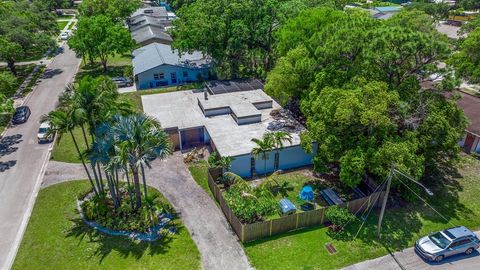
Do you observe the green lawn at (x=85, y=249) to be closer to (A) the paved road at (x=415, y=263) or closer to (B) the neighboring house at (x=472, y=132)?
(A) the paved road at (x=415, y=263)

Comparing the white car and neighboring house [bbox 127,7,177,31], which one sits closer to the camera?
the white car

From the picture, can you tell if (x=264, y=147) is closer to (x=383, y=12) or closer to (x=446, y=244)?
(x=446, y=244)

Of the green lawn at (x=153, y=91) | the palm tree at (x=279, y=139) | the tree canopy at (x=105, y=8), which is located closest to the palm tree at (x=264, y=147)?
the palm tree at (x=279, y=139)

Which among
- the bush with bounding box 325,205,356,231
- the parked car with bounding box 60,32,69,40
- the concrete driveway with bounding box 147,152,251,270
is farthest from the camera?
the parked car with bounding box 60,32,69,40

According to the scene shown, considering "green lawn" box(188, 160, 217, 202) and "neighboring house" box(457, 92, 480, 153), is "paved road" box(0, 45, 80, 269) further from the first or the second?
"neighboring house" box(457, 92, 480, 153)

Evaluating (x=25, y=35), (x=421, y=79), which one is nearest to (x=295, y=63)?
(x=421, y=79)

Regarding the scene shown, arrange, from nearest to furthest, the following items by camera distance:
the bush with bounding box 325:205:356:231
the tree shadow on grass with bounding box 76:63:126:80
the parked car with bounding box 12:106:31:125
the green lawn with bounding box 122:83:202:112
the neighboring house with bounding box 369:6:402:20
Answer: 1. the bush with bounding box 325:205:356:231
2. the parked car with bounding box 12:106:31:125
3. the green lawn with bounding box 122:83:202:112
4. the tree shadow on grass with bounding box 76:63:126:80
5. the neighboring house with bounding box 369:6:402:20

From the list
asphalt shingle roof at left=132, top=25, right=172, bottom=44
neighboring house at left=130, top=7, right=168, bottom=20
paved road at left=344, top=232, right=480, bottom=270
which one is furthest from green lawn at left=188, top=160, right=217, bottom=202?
neighboring house at left=130, top=7, right=168, bottom=20
